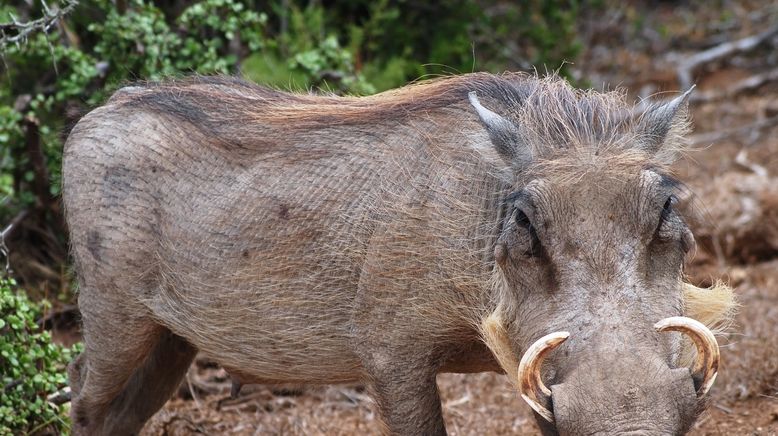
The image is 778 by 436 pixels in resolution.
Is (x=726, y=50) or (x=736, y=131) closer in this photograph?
(x=736, y=131)

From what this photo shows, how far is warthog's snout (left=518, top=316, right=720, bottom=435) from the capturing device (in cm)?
270

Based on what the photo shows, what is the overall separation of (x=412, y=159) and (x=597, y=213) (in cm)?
78

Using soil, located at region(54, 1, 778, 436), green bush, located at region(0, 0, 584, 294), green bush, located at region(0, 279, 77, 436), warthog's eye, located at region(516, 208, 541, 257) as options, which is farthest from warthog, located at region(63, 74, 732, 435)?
green bush, located at region(0, 0, 584, 294)

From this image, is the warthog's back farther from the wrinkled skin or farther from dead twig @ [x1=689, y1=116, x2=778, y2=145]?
dead twig @ [x1=689, y1=116, x2=778, y2=145]

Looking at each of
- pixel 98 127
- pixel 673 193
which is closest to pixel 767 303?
pixel 673 193

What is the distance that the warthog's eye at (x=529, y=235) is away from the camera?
3121mm

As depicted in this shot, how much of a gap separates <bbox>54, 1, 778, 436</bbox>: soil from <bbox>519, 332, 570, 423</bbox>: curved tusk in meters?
0.79

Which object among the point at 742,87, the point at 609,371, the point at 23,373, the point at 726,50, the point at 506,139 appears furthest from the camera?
the point at 726,50

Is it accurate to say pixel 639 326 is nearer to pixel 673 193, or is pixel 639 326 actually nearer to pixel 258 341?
pixel 673 193

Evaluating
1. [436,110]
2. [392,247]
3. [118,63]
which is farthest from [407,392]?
[118,63]

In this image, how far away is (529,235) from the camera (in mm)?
3137

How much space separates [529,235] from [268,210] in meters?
1.08

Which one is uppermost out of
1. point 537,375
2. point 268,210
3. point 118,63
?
point 537,375

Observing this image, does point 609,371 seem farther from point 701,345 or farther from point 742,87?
point 742,87
